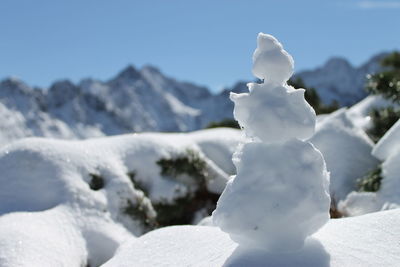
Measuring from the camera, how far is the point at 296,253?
421cm

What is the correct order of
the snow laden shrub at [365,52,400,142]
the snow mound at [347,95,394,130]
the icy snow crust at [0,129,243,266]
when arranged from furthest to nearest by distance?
the snow mound at [347,95,394,130]
the snow laden shrub at [365,52,400,142]
the icy snow crust at [0,129,243,266]

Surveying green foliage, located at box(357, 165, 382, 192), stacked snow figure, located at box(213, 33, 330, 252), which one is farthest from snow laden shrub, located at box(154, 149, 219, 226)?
stacked snow figure, located at box(213, 33, 330, 252)

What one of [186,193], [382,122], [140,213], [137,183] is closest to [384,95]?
[382,122]

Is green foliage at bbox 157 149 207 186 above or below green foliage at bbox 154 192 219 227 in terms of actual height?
above

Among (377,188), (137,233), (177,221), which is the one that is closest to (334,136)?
(377,188)

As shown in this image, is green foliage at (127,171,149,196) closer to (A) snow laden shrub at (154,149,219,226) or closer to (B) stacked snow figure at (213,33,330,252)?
(A) snow laden shrub at (154,149,219,226)

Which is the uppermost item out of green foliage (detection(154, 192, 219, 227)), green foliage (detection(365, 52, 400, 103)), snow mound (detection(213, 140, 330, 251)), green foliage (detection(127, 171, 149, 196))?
snow mound (detection(213, 140, 330, 251))

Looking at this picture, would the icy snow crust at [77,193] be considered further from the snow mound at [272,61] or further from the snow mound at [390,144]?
the snow mound at [272,61]

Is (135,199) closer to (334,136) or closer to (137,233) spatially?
(137,233)

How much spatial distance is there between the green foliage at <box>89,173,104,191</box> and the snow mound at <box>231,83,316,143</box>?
5.05 meters

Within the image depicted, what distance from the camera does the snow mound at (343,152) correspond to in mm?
8859

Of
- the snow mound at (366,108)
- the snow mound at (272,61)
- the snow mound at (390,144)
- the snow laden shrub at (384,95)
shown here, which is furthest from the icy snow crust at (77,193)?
the snow mound at (366,108)

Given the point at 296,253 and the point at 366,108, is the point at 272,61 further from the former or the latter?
the point at 366,108

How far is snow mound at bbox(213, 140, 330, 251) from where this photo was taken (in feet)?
13.8
